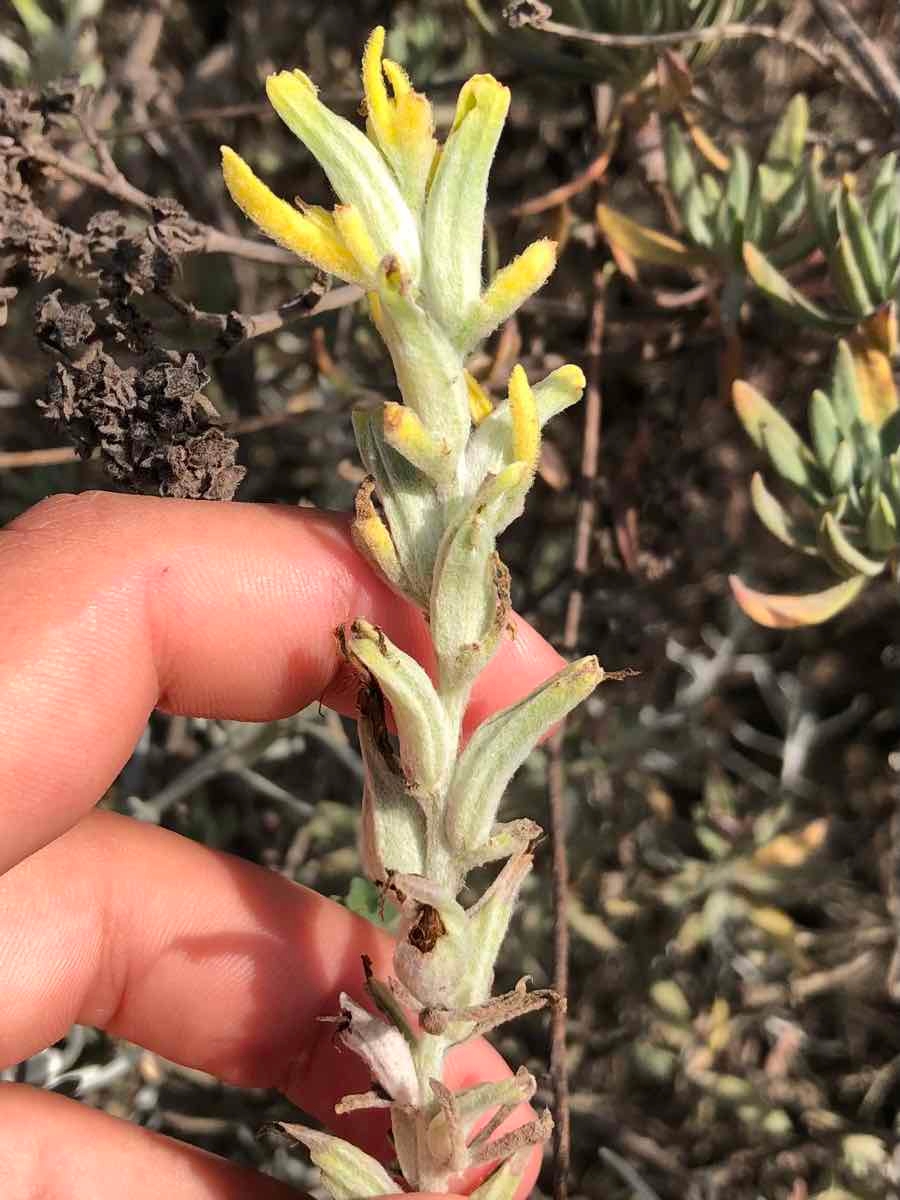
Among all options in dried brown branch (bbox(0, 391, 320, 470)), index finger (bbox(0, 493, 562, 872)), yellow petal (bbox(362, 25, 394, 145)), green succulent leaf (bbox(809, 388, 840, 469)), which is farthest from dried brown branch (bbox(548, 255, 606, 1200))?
yellow petal (bbox(362, 25, 394, 145))

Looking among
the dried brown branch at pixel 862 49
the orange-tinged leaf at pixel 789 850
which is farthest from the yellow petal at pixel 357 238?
the orange-tinged leaf at pixel 789 850

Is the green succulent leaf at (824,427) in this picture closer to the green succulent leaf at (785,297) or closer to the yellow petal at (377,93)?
the green succulent leaf at (785,297)

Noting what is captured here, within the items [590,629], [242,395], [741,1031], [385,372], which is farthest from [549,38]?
[741,1031]

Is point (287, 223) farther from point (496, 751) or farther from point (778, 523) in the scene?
point (778, 523)

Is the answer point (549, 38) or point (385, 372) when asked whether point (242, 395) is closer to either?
point (385, 372)

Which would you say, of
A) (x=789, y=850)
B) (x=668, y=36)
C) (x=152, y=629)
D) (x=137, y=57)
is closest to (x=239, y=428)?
(x=152, y=629)

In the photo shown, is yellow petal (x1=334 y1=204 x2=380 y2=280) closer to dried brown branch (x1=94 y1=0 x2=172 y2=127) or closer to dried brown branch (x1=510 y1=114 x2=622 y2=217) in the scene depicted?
dried brown branch (x1=510 y1=114 x2=622 y2=217)
